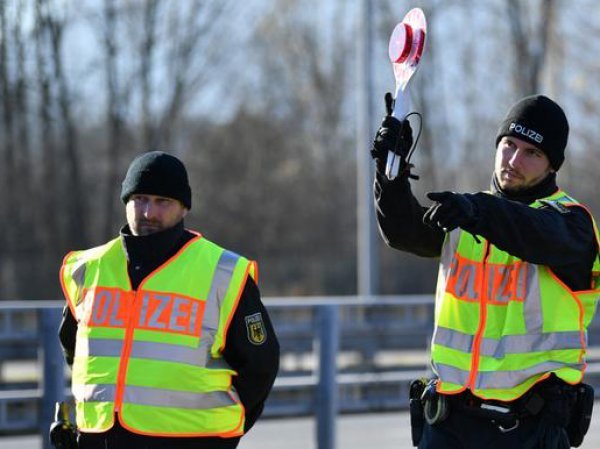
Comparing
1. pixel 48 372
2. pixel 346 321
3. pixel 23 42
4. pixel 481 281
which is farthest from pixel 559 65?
pixel 481 281

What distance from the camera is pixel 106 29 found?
2716 cm

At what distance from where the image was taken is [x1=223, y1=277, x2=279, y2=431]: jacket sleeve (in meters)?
4.65

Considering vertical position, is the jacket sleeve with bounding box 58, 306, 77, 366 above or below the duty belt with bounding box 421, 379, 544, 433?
above

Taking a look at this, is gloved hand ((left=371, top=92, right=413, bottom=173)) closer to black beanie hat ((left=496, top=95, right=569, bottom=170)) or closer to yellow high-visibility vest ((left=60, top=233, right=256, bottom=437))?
black beanie hat ((left=496, top=95, right=569, bottom=170))

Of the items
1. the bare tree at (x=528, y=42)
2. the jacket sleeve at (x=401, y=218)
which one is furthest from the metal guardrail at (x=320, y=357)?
the bare tree at (x=528, y=42)

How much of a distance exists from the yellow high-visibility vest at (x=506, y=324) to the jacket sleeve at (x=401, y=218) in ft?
0.52

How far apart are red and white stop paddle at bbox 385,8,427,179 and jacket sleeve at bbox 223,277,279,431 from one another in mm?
697

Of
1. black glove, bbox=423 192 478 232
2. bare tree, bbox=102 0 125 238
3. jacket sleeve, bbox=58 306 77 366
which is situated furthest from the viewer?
bare tree, bbox=102 0 125 238

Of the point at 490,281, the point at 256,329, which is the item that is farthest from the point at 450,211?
the point at 256,329

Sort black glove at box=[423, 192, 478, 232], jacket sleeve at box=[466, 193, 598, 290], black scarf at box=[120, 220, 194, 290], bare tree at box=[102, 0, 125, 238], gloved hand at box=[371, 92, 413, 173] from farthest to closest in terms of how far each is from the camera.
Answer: bare tree at box=[102, 0, 125, 238] → black scarf at box=[120, 220, 194, 290] → gloved hand at box=[371, 92, 413, 173] → jacket sleeve at box=[466, 193, 598, 290] → black glove at box=[423, 192, 478, 232]

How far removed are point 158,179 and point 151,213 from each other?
0.41 ft

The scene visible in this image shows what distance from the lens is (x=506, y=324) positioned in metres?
4.45

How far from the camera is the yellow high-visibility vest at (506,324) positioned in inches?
174

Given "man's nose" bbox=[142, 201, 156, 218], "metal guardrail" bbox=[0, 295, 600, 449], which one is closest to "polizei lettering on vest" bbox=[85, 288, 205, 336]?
"man's nose" bbox=[142, 201, 156, 218]
